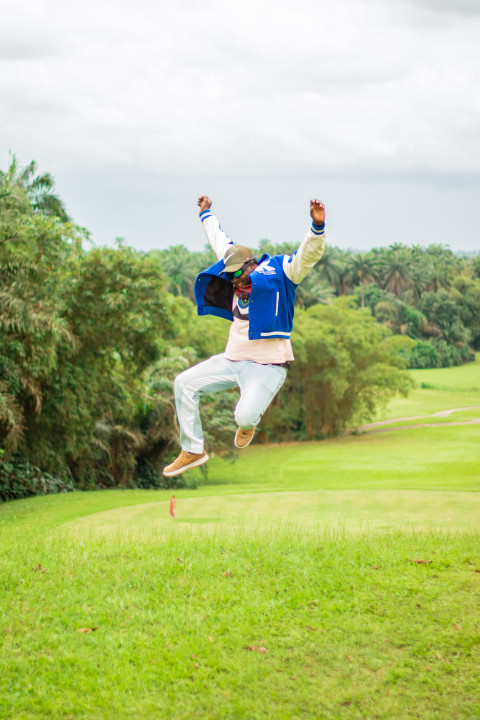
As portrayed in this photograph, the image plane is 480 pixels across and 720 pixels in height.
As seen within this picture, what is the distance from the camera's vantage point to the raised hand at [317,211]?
198 inches

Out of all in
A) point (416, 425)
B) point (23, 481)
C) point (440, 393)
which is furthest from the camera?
point (440, 393)

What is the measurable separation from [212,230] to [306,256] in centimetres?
123

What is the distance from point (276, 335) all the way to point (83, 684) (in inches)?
124

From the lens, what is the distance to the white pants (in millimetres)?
5746

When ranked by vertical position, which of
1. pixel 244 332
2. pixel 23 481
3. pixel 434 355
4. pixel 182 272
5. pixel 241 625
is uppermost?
pixel 182 272

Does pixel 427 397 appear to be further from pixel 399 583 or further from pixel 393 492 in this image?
pixel 399 583

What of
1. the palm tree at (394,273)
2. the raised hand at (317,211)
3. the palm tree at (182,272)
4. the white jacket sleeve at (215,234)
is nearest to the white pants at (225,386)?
the white jacket sleeve at (215,234)

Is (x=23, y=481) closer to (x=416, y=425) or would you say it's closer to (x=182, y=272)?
(x=416, y=425)

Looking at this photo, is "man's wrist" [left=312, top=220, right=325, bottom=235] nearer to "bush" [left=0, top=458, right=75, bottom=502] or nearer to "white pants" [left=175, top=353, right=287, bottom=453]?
"white pants" [left=175, top=353, right=287, bottom=453]

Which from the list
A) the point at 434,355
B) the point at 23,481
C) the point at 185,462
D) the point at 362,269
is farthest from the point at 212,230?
the point at 362,269

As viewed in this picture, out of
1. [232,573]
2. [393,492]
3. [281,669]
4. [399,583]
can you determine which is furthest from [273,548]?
[393,492]

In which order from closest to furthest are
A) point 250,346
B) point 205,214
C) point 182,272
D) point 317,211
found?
point 317,211
point 250,346
point 205,214
point 182,272

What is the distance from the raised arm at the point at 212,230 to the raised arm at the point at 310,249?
28.8 inches

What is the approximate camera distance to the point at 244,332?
5895 mm
